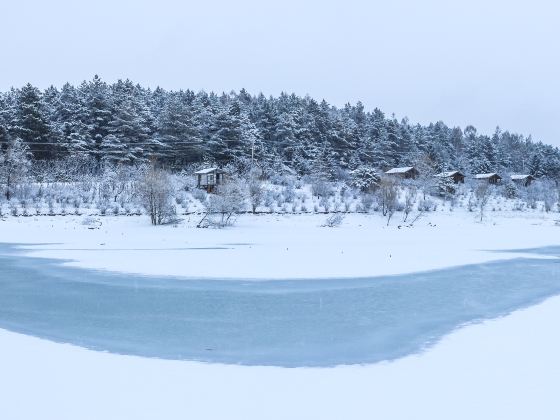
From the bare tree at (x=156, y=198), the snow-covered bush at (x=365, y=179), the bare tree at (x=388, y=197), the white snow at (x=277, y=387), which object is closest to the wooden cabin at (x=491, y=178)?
the snow-covered bush at (x=365, y=179)

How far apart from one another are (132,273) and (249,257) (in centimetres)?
544

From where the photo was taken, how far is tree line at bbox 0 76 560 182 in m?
46.5

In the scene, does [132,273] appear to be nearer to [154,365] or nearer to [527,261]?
[154,365]

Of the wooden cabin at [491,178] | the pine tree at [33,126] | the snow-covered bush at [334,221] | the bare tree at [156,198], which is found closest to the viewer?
the bare tree at [156,198]

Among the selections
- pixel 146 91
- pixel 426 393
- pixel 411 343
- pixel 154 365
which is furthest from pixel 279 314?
pixel 146 91

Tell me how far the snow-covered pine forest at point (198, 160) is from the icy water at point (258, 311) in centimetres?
1803

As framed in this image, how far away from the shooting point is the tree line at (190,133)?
4653 cm

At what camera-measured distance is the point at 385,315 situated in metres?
11.6

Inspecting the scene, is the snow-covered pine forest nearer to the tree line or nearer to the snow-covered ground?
the tree line

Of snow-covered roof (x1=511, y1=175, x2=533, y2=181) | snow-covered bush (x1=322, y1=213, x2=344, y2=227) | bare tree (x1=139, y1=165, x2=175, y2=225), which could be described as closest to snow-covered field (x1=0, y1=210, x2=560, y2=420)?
snow-covered bush (x1=322, y1=213, x2=344, y2=227)

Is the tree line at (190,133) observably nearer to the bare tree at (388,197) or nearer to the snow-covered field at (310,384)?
the bare tree at (388,197)

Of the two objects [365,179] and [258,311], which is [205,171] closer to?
[365,179]

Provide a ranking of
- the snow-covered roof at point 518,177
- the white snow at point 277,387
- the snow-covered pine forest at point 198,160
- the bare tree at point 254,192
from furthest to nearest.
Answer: the snow-covered roof at point 518,177
the snow-covered pine forest at point 198,160
the bare tree at point 254,192
the white snow at point 277,387

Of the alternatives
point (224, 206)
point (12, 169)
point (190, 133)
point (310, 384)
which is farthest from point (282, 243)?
point (190, 133)
